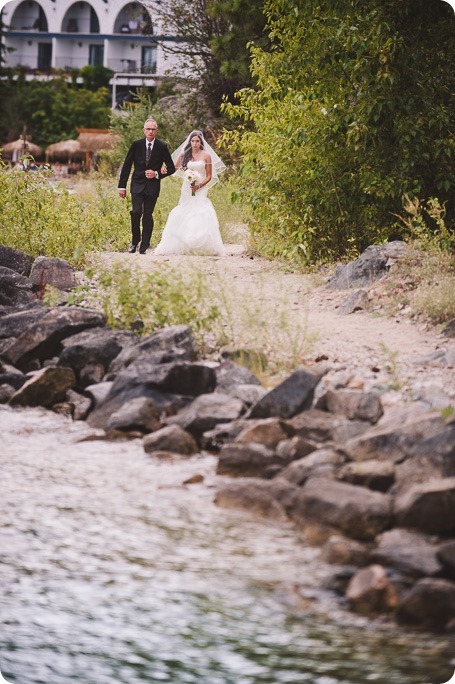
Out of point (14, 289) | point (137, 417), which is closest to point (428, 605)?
point (137, 417)

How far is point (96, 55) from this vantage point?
30.7 ft

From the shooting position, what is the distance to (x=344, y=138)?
1288cm

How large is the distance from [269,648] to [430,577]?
100 cm

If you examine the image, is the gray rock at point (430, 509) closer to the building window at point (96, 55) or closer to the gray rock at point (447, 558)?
the gray rock at point (447, 558)

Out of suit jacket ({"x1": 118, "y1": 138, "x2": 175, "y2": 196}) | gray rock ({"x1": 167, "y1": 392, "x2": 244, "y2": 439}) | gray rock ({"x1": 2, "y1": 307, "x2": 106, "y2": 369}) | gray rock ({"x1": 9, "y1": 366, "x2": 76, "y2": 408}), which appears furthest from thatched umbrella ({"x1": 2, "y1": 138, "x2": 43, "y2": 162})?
gray rock ({"x1": 167, "y1": 392, "x2": 244, "y2": 439})

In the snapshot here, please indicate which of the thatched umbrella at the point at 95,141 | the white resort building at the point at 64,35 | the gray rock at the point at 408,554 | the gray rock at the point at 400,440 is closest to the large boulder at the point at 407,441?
the gray rock at the point at 400,440

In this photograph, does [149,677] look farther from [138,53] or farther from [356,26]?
[356,26]

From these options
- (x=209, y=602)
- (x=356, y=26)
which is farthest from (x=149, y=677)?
(x=356, y=26)

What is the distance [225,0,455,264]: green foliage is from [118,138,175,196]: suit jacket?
104 centimetres

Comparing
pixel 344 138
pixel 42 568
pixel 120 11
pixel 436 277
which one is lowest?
pixel 42 568

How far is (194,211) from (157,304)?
625 cm

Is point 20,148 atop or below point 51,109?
below

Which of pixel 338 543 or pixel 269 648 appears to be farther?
pixel 338 543

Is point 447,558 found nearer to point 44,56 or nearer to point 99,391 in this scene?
point 99,391
